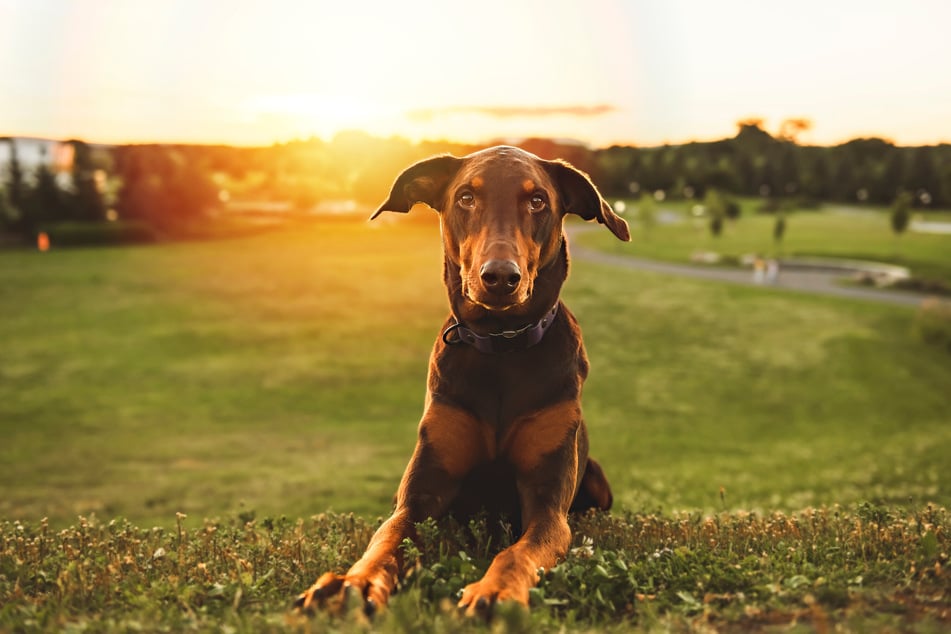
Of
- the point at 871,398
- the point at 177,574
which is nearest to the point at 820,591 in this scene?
the point at 177,574

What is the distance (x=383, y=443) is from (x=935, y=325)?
2303 cm

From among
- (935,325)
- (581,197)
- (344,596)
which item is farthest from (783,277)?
(344,596)

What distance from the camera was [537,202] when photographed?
15.4 feet

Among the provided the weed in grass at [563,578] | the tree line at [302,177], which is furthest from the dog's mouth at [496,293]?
the tree line at [302,177]

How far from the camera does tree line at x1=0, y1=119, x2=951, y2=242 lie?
63.6 meters

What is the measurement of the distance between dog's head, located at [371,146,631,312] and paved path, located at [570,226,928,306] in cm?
3876

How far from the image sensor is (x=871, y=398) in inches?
1003

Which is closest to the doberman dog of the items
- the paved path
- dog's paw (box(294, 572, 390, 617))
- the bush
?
dog's paw (box(294, 572, 390, 617))

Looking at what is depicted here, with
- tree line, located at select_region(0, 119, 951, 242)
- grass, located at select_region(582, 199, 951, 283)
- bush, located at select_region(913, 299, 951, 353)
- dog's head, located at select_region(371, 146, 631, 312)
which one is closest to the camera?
dog's head, located at select_region(371, 146, 631, 312)

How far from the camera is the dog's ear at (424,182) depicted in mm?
5125

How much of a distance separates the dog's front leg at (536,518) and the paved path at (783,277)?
128 feet

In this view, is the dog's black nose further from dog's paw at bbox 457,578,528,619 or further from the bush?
the bush

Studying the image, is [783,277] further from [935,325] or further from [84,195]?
[84,195]

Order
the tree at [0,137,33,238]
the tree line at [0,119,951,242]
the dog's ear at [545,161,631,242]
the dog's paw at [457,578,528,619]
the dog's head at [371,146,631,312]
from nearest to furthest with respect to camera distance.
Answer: the dog's paw at [457,578,528,619] → the dog's head at [371,146,631,312] → the dog's ear at [545,161,631,242] → the tree line at [0,119,951,242] → the tree at [0,137,33,238]
